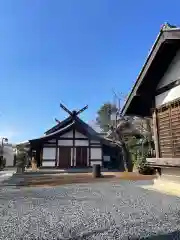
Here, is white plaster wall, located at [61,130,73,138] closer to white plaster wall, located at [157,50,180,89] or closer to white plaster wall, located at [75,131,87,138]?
white plaster wall, located at [75,131,87,138]

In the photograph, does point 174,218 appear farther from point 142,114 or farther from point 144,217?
point 142,114

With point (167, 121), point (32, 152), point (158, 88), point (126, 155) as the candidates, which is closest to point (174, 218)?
point (167, 121)

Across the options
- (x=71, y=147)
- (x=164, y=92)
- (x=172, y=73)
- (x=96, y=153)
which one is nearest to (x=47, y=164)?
(x=71, y=147)

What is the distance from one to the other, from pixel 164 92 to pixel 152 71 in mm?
920

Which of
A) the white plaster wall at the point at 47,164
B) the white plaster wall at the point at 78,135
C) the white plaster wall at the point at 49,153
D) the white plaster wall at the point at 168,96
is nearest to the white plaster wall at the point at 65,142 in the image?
the white plaster wall at the point at 78,135

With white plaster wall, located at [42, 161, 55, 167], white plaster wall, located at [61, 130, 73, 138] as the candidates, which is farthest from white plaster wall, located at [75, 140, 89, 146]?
white plaster wall, located at [42, 161, 55, 167]

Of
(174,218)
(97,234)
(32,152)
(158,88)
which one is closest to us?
(97,234)

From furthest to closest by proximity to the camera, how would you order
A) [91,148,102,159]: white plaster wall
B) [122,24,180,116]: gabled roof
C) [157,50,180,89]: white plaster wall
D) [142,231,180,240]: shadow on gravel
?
1. [91,148,102,159]: white plaster wall
2. [157,50,180,89]: white plaster wall
3. [122,24,180,116]: gabled roof
4. [142,231,180,240]: shadow on gravel

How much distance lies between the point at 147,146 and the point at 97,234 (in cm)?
1902

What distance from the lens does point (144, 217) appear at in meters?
4.45

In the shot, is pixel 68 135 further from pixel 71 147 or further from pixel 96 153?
pixel 96 153

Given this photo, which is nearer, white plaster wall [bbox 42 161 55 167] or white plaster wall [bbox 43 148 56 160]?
white plaster wall [bbox 42 161 55 167]

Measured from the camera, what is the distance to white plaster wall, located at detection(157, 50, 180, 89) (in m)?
7.71

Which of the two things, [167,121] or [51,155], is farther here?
[51,155]
